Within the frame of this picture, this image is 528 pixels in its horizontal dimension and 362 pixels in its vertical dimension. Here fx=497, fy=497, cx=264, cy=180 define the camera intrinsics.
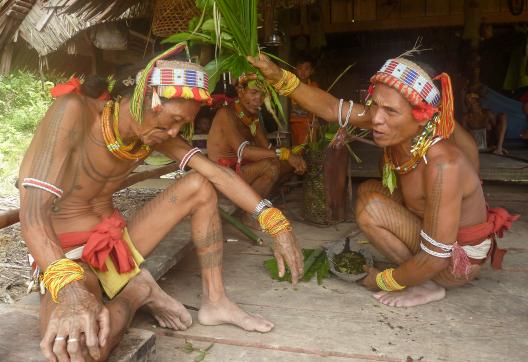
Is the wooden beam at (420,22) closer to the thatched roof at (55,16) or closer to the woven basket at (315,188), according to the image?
the woven basket at (315,188)

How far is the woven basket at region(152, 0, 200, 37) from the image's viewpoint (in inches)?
134

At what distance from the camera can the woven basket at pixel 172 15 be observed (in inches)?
134

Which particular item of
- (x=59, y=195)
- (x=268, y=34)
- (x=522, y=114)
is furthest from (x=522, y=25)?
(x=59, y=195)

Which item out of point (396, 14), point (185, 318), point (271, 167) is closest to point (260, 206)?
point (185, 318)

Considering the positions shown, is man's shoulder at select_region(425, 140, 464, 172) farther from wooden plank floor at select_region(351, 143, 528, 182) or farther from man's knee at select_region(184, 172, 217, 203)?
wooden plank floor at select_region(351, 143, 528, 182)

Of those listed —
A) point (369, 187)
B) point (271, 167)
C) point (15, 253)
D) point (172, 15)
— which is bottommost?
point (15, 253)

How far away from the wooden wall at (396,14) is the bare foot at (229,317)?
525 cm

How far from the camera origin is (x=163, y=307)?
2.58 metres

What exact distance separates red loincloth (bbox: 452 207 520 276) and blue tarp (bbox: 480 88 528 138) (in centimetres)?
588

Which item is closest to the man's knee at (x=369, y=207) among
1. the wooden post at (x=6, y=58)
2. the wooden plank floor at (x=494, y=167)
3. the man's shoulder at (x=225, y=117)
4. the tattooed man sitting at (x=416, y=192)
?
the tattooed man sitting at (x=416, y=192)

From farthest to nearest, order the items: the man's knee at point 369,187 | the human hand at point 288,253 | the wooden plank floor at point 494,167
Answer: the wooden plank floor at point 494,167
the man's knee at point 369,187
the human hand at point 288,253

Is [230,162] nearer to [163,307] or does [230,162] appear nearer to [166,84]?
[163,307]

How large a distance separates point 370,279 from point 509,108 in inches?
255

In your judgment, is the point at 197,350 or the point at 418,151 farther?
the point at 418,151
